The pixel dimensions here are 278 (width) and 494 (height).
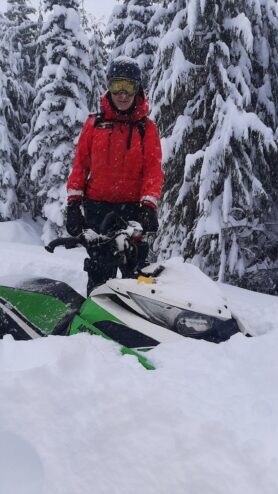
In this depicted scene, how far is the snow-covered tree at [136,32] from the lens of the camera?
16156 millimetres

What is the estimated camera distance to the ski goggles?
3.55 metres

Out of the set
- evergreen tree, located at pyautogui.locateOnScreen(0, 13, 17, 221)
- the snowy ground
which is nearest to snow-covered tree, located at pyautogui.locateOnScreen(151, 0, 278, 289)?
the snowy ground

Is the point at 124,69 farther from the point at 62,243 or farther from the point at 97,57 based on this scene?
the point at 97,57

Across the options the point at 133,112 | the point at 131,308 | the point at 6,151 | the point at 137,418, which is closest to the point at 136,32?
the point at 6,151

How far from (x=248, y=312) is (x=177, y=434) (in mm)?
2870

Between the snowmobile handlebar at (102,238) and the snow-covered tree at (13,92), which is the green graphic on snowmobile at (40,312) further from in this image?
the snow-covered tree at (13,92)

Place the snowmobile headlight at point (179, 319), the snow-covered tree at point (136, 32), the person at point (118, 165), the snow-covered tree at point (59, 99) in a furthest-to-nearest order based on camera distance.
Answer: the snow-covered tree at point (59, 99)
the snow-covered tree at point (136, 32)
the person at point (118, 165)
the snowmobile headlight at point (179, 319)

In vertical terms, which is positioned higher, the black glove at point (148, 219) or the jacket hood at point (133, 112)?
the jacket hood at point (133, 112)

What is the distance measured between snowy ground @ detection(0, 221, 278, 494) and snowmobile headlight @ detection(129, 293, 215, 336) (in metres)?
0.12

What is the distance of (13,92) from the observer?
20.5 metres

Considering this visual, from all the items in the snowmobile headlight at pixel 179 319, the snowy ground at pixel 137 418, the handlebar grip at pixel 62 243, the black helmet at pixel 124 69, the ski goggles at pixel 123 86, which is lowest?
the snowy ground at pixel 137 418

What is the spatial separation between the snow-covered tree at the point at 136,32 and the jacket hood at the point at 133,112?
12.9 metres

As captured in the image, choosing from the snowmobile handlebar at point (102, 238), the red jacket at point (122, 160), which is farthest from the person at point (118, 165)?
the snowmobile handlebar at point (102, 238)

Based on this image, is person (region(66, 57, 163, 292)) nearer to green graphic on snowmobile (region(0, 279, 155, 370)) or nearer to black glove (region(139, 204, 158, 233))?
black glove (region(139, 204, 158, 233))
